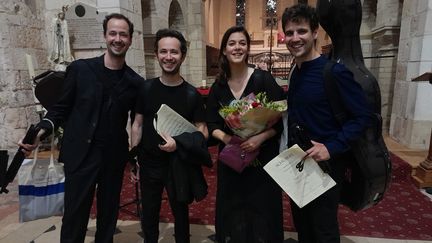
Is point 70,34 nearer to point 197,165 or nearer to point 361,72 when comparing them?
point 197,165

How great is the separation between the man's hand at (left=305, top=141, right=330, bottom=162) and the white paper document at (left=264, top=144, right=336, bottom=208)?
0.15 ft

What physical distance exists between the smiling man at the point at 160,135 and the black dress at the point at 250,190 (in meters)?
0.13

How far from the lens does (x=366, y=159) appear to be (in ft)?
4.52

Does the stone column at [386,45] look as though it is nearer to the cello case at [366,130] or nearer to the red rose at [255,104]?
the cello case at [366,130]

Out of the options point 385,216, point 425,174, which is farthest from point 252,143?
point 425,174

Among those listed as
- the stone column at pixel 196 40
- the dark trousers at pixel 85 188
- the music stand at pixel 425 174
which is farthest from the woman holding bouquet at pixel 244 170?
the stone column at pixel 196 40

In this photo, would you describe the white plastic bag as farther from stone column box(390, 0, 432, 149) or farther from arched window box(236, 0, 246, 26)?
arched window box(236, 0, 246, 26)

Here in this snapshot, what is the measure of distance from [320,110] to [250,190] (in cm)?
59

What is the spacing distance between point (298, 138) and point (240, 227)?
2.16ft

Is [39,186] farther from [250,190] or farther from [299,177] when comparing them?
[299,177]

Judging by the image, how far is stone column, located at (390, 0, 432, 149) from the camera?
3.82 metres

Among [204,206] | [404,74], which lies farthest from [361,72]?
[404,74]

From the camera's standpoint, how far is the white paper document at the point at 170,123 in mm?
1535

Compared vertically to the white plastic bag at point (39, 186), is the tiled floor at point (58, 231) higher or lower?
lower
